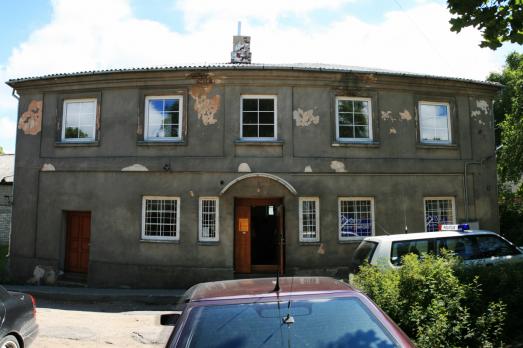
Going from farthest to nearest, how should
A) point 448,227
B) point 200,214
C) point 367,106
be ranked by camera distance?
point 367,106
point 200,214
point 448,227

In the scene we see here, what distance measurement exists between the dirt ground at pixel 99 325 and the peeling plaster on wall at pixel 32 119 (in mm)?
6004

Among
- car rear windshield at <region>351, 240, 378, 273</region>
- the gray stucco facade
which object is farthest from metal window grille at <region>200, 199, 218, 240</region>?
car rear windshield at <region>351, 240, 378, 273</region>

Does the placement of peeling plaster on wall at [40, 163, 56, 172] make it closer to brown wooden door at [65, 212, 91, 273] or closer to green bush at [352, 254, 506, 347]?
brown wooden door at [65, 212, 91, 273]

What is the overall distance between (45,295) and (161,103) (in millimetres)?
6827

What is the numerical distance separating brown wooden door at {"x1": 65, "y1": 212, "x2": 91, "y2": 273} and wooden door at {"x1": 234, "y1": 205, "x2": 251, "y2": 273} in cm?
504

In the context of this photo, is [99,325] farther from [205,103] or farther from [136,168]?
[205,103]

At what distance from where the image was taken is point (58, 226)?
45.6 feet

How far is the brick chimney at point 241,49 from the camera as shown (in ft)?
54.5

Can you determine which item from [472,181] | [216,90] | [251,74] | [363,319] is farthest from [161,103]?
[363,319]

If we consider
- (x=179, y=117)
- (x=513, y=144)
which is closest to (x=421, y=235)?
(x=179, y=117)

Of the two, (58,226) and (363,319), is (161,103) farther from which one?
(363,319)

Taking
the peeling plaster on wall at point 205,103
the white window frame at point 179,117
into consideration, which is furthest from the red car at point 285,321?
the white window frame at point 179,117

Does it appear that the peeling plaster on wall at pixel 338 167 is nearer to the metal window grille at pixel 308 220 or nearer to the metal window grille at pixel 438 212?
the metal window grille at pixel 308 220

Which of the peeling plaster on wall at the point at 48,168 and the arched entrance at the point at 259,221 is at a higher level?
the peeling plaster on wall at the point at 48,168
